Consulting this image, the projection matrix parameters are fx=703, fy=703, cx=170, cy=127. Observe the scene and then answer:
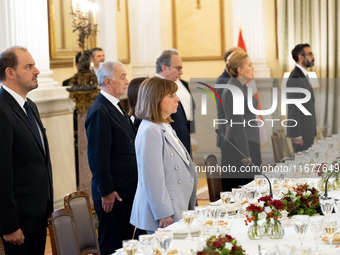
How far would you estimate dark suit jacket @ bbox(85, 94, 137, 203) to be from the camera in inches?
184

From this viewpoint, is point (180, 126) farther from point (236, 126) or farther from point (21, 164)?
point (21, 164)

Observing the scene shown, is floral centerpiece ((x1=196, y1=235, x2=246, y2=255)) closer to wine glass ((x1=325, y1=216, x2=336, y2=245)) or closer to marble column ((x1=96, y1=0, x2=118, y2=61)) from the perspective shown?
wine glass ((x1=325, y1=216, x2=336, y2=245))

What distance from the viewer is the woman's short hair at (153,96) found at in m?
3.98

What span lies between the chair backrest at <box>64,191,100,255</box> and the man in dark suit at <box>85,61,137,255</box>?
0.99 metres

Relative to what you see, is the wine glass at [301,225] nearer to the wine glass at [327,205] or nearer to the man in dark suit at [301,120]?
the wine glass at [327,205]

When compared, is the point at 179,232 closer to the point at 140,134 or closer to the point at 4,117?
the point at 140,134

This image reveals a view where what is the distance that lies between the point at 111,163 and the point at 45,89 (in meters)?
2.18

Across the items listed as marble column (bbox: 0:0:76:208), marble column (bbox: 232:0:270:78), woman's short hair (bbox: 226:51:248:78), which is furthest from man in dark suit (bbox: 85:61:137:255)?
marble column (bbox: 232:0:270:78)

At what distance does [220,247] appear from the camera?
262 centimetres

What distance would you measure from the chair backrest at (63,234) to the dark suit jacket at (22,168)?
479mm

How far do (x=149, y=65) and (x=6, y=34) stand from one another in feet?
13.0

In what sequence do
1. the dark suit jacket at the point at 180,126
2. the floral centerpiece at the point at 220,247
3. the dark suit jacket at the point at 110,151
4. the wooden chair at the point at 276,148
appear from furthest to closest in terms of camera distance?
the wooden chair at the point at 276,148 → the dark suit jacket at the point at 180,126 → the dark suit jacket at the point at 110,151 → the floral centerpiece at the point at 220,247

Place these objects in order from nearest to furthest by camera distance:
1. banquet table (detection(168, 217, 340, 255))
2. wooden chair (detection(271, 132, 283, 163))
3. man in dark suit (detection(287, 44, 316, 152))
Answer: banquet table (detection(168, 217, 340, 255)) < wooden chair (detection(271, 132, 283, 163)) < man in dark suit (detection(287, 44, 316, 152))

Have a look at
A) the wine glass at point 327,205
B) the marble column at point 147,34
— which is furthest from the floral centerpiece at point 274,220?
the marble column at point 147,34
